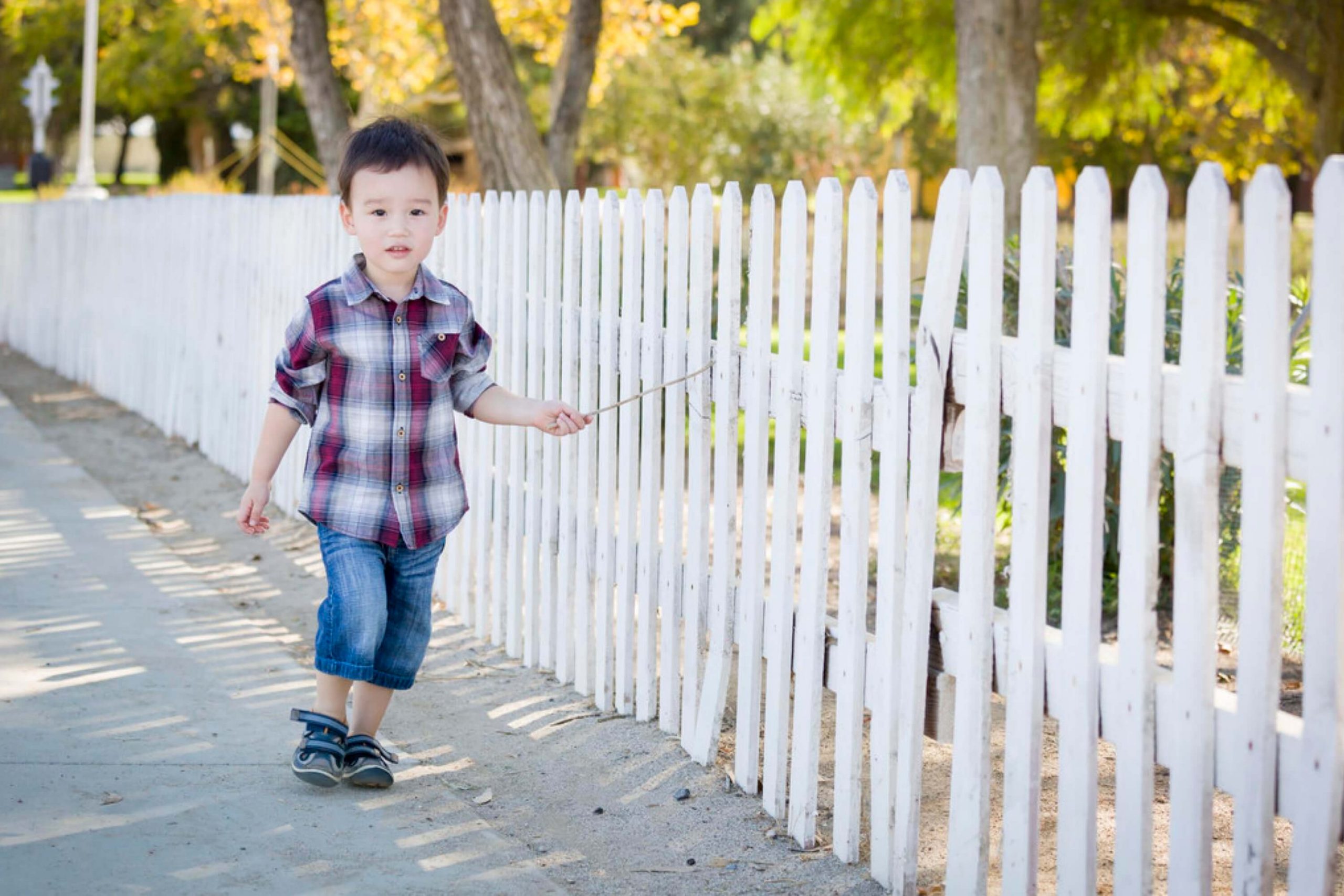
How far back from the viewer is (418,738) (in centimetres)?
455

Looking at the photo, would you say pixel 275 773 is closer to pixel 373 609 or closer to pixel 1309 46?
pixel 373 609

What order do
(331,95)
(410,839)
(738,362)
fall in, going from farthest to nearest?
(331,95), (738,362), (410,839)

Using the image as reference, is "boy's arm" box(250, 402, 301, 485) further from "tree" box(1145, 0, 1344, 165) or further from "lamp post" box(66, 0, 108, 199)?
"lamp post" box(66, 0, 108, 199)

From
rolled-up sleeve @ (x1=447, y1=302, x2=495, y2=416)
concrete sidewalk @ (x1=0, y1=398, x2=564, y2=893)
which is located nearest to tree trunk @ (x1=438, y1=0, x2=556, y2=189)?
concrete sidewalk @ (x1=0, y1=398, x2=564, y2=893)

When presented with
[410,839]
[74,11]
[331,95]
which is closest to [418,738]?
[410,839]

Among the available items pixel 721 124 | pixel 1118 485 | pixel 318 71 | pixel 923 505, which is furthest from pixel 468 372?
pixel 721 124

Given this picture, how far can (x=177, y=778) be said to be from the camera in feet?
12.7

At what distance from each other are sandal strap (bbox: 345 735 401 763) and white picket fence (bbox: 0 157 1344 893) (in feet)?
2.93

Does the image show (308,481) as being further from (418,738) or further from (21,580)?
(21,580)

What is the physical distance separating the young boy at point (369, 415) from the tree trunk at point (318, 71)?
819 centimetres

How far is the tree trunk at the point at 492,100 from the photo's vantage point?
9.54m

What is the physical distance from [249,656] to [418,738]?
32.9 inches

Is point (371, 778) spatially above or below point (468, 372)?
below

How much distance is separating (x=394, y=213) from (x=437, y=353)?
1.20 feet
